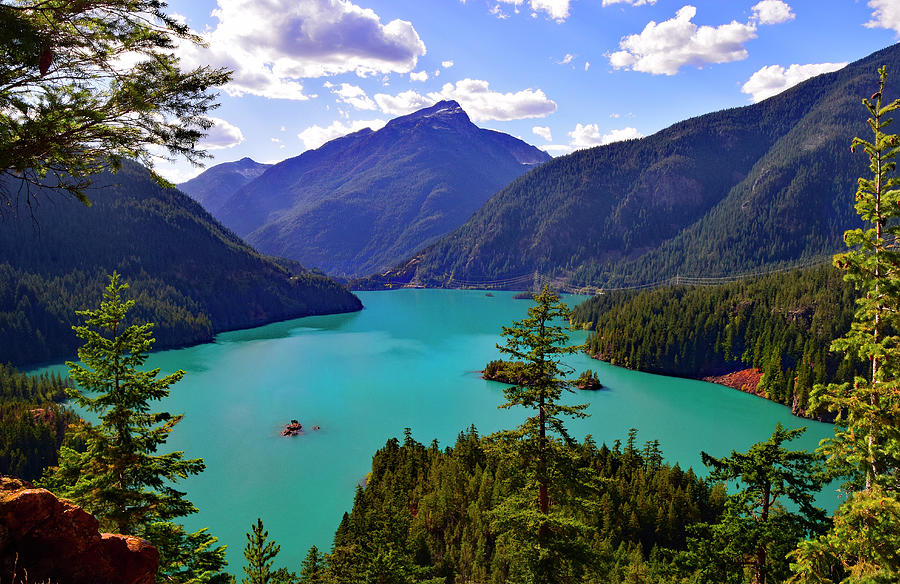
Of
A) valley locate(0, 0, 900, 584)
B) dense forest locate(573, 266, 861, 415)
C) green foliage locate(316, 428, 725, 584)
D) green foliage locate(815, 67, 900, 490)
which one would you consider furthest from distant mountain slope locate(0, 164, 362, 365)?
green foliage locate(815, 67, 900, 490)

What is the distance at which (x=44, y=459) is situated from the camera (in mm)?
51156

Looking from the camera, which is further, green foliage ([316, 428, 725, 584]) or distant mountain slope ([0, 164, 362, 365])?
distant mountain slope ([0, 164, 362, 365])

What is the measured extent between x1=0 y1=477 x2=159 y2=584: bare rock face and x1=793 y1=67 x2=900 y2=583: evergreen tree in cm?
1326

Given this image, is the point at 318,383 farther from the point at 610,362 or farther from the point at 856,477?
the point at 856,477

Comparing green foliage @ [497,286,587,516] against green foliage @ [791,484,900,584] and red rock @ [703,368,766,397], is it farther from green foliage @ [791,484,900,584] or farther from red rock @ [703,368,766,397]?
red rock @ [703,368,766,397]

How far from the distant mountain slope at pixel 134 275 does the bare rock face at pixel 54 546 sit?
114 metres

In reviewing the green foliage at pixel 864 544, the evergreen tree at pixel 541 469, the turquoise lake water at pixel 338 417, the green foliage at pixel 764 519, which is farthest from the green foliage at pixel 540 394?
the turquoise lake water at pixel 338 417

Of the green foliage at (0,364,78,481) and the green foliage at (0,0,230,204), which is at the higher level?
the green foliage at (0,0,230,204)

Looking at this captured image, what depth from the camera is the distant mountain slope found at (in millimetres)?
119625

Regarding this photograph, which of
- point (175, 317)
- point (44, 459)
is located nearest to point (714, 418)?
point (44, 459)

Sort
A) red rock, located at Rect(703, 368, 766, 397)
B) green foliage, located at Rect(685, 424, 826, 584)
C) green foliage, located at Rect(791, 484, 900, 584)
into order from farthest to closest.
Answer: red rock, located at Rect(703, 368, 766, 397), green foliage, located at Rect(685, 424, 826, 584), green foliage, located at Rect(791, 484, 900, 584)

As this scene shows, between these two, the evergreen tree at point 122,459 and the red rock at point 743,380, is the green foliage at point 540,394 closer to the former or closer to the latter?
the evergreen tree at point 122,459

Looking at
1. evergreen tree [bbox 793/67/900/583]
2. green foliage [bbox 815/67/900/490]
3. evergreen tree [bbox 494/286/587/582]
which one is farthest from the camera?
evergreen tree [bbox 494/286/587/582]

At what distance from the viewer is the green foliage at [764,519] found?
14.0 meters
